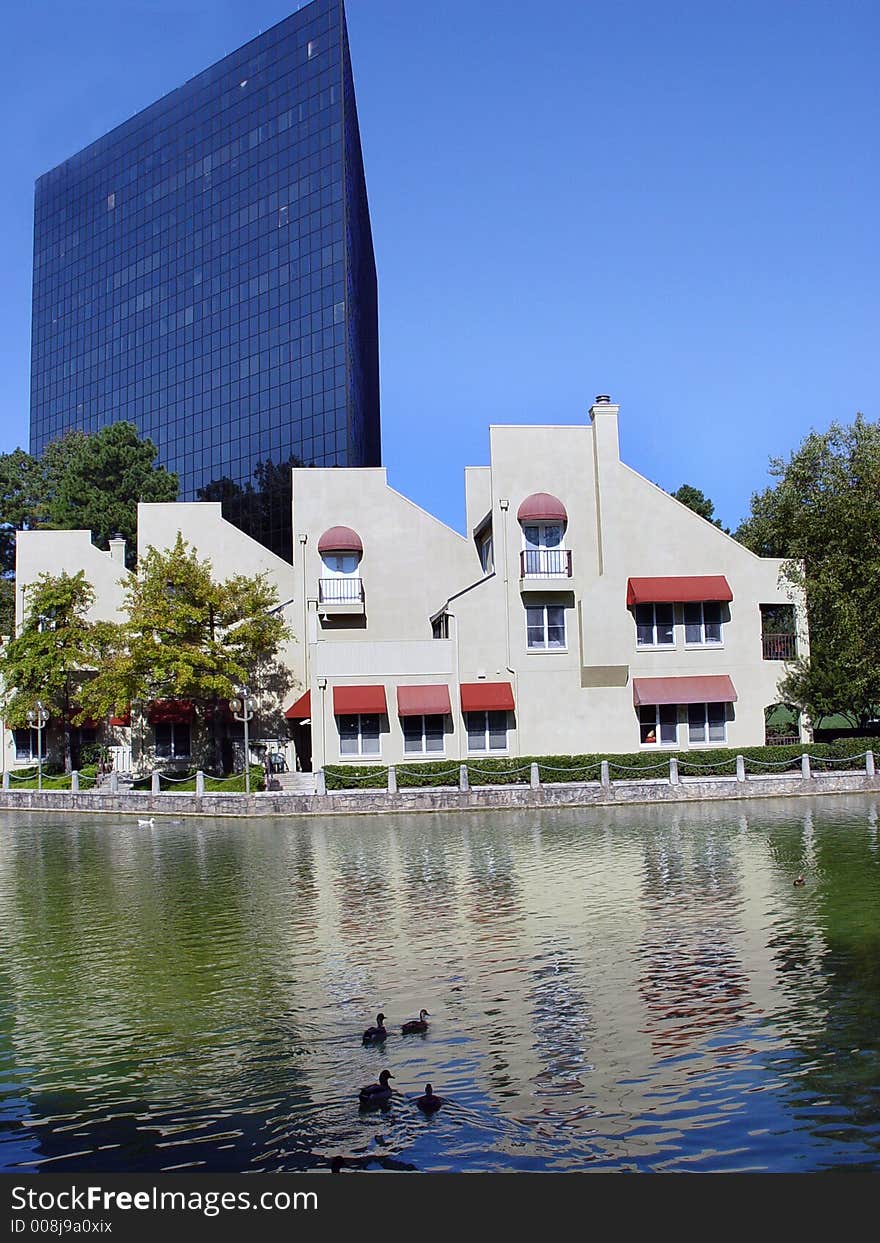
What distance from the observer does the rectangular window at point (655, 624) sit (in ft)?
147

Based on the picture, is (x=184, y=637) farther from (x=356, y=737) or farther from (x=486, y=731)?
(x=486, y=731)

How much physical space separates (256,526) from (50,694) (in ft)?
134

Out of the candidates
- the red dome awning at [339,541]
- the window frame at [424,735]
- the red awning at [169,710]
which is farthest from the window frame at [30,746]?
the window frame at [424,735]

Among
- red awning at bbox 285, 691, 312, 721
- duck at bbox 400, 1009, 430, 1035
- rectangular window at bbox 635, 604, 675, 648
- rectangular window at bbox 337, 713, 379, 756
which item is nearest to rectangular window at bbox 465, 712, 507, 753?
rectangular window at bbox 337, 713, 379, 756

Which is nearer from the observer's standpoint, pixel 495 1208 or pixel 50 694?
pixel 495 1208

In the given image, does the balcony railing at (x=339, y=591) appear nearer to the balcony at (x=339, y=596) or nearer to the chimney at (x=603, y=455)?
the balcony at (x=339, y=596)

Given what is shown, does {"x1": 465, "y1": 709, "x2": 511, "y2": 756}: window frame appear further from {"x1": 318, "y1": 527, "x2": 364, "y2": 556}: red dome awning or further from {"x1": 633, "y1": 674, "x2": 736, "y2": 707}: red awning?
{"x1": 318, "y1": 527, "x2": 364, "y2": 556}: red dome awning

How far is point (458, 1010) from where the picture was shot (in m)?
14.3

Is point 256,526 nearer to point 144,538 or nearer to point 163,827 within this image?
point 144,538

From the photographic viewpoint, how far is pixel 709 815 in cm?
3469

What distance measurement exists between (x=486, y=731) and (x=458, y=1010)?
98.1ft

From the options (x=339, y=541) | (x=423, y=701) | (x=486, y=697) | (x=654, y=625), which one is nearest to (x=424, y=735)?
(x=423, y=701)

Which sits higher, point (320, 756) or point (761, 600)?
point (761, 600)

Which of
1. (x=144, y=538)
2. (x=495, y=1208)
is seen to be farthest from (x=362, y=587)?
(x=495, y=1208)
